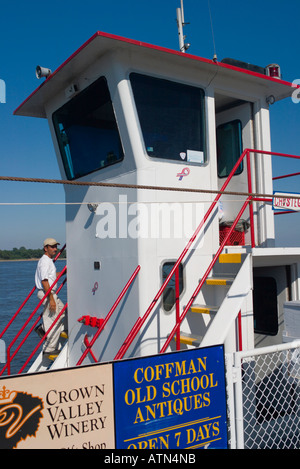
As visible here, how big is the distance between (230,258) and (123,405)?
2.92 metres

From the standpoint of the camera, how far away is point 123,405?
2.56 m

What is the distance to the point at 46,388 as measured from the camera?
234cm

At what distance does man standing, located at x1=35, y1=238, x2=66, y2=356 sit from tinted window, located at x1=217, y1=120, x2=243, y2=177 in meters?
3.16

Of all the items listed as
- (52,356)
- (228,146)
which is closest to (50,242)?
(52,356)

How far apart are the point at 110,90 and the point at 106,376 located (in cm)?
382

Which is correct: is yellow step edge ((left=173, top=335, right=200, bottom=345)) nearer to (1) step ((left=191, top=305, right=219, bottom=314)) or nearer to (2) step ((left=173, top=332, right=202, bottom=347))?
(2) step ((left=173, top=332, right=202, bottom=347))

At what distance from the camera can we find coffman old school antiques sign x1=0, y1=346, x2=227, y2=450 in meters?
2.29

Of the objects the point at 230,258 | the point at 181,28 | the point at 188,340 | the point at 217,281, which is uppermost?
the point at 181,28

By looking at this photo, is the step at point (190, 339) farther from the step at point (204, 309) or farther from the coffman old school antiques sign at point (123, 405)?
the coffman old school antiques sign at point (123, 405)

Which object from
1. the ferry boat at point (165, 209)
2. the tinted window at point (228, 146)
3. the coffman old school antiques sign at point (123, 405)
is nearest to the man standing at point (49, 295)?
the ferry boat at point (165, 209)

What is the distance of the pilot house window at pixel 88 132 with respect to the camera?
5.46 m

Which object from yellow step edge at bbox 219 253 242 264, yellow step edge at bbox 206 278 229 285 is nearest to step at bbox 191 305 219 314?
yellow step edge at bbox 206 278 229 285

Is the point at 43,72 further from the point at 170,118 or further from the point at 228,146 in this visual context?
the point at 228,146

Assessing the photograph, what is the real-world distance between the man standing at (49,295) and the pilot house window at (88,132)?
1323 millimetres
